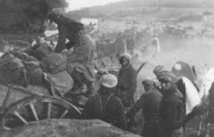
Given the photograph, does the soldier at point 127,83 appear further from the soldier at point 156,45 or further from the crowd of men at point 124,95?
the soldier at point 156,45

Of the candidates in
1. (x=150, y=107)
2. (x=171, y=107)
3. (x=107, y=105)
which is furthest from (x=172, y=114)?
(x=107, y=105)

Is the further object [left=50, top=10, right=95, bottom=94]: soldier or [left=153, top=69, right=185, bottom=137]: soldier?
[left=50, top=10, right=95, bottom=94]: soldier

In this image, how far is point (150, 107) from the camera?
6828 mm

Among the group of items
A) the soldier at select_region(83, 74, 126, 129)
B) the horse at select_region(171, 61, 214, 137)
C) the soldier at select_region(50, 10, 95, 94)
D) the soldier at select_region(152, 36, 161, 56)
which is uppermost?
the soldier at select_region(50, 10, 95, 94)

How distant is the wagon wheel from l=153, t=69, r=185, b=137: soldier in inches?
59.9

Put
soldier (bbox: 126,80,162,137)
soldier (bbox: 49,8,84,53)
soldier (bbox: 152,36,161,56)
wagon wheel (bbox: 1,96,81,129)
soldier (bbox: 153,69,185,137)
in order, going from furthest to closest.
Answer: soldier (bbox: 152,36,161,56)
soldier (bbox: 49,8,84,53)
soldier (bbox: 126,80,162,137)
wagon wheel (bbox: 1,96,81,129)
soldier (bbox: 153,69,185,137)

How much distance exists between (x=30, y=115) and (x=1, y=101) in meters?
0.62

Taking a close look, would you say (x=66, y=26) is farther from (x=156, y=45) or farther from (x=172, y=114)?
(x=156, y=45)

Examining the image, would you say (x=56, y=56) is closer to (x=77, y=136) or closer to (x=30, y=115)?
(x=30, y=115)

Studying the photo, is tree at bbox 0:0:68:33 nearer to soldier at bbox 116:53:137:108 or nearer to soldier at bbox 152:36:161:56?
soldier at bbox 152:36:161:56

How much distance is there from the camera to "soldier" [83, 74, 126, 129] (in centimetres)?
605

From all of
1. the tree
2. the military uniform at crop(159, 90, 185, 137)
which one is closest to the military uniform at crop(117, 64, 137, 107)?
the military uniform at crop(159, 90, 185, 137)

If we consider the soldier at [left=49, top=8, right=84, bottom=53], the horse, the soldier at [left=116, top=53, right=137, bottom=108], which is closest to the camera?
the horse

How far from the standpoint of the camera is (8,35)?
2095 cm
